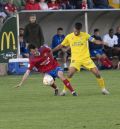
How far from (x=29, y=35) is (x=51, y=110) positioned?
13.4 m

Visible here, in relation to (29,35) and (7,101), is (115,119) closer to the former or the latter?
(7,101)

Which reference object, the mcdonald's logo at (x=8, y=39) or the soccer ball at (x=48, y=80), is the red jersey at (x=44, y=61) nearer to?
the soccer ball at (x=48, y=80)

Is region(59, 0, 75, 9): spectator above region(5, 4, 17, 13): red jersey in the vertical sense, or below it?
above

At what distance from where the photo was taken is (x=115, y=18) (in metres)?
33.5

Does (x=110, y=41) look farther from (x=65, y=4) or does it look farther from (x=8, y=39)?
(x=8, y=39)

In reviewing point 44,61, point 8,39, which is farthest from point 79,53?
point 8,39

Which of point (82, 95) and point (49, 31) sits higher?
point (49, 31)

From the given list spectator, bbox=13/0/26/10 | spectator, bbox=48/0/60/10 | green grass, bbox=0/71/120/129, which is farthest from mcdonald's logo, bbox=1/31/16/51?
green grass, bbox=0/71/120/129

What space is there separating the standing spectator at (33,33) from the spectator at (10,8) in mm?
1163

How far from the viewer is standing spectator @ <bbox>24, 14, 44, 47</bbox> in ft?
92.2

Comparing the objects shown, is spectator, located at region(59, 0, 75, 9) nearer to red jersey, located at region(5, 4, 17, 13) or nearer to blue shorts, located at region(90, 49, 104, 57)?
blue shorts, located at region(90, 49, 104, 57)

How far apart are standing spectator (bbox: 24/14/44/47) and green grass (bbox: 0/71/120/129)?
17.4 feet

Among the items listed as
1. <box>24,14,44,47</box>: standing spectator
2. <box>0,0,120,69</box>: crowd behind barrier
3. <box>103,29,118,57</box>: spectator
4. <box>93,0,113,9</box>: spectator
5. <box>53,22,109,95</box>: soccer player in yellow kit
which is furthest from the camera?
<box>93,0,113,9</box>: spectator

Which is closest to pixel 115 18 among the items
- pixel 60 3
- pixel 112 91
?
pixel 60 3
